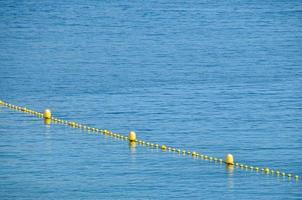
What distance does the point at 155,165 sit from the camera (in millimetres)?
62062

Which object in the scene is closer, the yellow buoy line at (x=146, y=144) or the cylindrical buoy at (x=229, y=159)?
the yellow buoy line at (x=146, y=144)

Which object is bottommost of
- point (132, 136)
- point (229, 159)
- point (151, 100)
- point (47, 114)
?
point (229, 159)

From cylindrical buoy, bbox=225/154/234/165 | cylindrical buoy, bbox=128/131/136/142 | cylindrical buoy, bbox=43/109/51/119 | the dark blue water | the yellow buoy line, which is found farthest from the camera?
cylindrical buoy, bbox=43/109/51/119

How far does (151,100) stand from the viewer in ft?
277

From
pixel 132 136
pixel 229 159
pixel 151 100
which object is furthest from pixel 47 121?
pixel 229 159

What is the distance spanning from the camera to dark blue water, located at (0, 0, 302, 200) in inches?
2304

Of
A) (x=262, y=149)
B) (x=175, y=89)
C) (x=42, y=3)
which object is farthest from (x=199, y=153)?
(x=42, y=3)

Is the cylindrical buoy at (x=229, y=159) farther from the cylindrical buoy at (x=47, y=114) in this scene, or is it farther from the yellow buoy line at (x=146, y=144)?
the cylindrical buoy at (x=47, y=114)

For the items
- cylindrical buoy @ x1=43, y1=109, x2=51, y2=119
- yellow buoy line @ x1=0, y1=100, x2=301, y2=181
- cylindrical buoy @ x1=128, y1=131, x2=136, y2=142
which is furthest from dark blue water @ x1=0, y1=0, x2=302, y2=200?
cylindrical buoy @ x1=43, y1=109, x2=51, y2=119

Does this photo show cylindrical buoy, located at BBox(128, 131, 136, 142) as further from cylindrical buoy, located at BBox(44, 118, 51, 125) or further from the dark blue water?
cylindrical buoy, located at BBox(44, 118, 51, 125)

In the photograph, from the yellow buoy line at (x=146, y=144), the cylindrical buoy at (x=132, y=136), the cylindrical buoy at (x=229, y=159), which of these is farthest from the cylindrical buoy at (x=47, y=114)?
the cylindrical buoy at (x=229, y=159)

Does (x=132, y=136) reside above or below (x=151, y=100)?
below

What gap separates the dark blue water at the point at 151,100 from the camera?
58531 mm

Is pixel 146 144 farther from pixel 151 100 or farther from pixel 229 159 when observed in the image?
pixel 151 100
